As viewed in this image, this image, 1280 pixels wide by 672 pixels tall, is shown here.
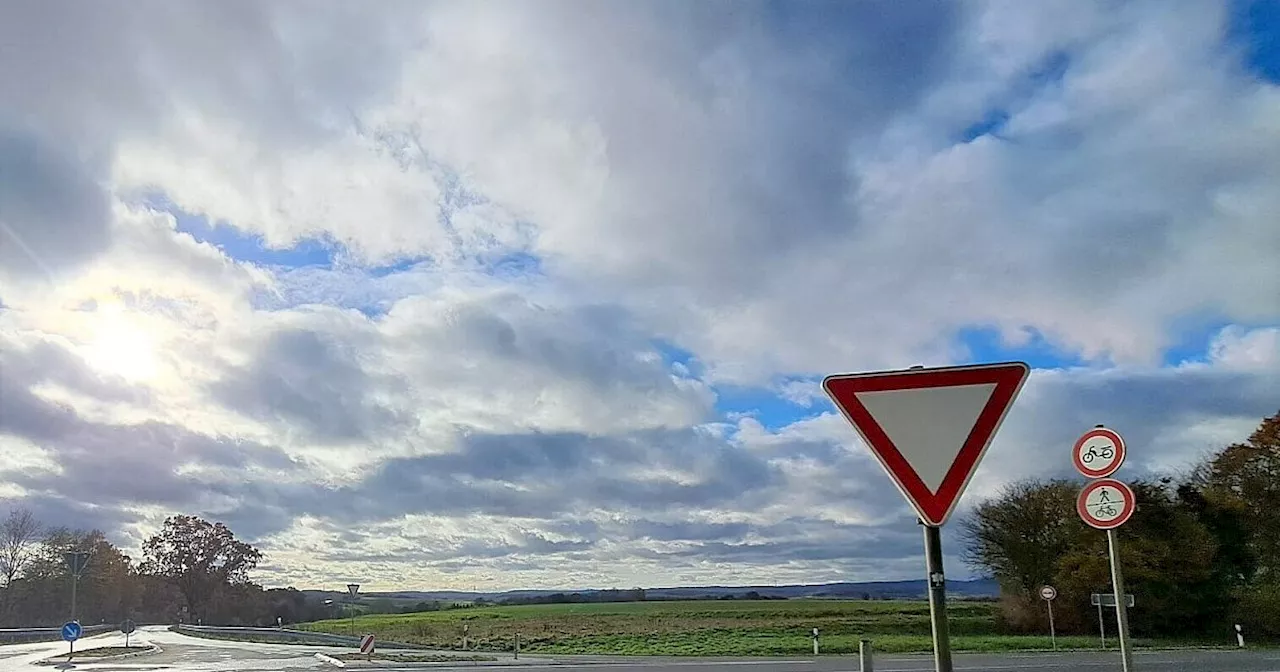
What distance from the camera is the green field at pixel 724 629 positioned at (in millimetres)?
39875

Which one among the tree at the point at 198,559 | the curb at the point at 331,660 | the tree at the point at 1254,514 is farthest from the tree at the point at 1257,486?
the tree at the point at 198,559

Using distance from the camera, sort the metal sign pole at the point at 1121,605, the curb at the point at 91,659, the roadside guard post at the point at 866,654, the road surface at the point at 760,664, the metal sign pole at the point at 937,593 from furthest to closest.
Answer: the curb at the point at 91,659 < the road surface at the point at 760,664 < the metal sign pole at the point at 1121,605 < the roadside guard post at the point at 866,654 < the metal sign pole at the point at 937,593

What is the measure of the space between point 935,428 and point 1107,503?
159 inches

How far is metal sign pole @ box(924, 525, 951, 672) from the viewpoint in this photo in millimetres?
3969

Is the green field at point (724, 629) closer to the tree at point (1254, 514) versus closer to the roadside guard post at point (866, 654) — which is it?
the tree at point (1254, 514)

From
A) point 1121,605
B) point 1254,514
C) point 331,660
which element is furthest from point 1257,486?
point 1121,605

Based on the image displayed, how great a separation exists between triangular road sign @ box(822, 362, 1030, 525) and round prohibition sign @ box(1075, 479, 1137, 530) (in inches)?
149

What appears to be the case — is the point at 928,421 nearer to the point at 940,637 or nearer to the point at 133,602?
the point at 940,637

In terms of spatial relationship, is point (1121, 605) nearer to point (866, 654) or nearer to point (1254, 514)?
point (866, 654)

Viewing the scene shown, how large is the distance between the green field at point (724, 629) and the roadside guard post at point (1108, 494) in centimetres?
3097

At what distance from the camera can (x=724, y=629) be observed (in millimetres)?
50188

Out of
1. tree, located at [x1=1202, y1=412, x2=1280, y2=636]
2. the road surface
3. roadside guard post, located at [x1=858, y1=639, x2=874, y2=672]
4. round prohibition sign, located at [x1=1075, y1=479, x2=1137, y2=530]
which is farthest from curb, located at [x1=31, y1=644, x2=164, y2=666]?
tree, located at [x1=1202, y1=412, x2=1280, y2=636]

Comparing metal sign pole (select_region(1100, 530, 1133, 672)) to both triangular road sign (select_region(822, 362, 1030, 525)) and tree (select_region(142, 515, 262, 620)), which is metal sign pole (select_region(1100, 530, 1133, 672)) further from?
tree (select_region(142, 515, 262, 620))

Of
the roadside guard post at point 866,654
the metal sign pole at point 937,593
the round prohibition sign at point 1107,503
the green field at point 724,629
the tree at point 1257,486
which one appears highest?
the tree at point 1257,486
